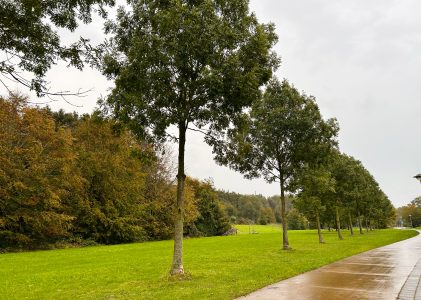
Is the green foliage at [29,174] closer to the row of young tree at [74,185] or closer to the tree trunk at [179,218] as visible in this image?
the row of young tree at [74,185]

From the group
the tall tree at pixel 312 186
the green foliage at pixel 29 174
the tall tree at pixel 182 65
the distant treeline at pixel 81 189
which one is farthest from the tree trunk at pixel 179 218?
the green foliage at pixel 29 174

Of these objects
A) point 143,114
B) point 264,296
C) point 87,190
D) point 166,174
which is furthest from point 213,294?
point 166,174

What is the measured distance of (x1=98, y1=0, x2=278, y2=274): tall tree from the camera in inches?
425

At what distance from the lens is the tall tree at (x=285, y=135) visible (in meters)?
20.9

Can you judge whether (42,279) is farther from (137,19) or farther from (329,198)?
(329,198)

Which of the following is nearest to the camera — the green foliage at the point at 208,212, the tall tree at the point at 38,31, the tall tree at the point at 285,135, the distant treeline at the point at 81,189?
the tall tree at the point at 38,31

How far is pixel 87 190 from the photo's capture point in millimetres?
39125

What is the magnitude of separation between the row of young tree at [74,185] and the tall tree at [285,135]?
22.0 feet

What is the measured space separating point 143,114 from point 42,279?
660 cm

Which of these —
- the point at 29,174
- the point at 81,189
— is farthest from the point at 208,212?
the point at 29,174

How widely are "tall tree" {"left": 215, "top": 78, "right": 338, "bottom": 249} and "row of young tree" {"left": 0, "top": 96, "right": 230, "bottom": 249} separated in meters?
6.71

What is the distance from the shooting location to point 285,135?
21312 mm

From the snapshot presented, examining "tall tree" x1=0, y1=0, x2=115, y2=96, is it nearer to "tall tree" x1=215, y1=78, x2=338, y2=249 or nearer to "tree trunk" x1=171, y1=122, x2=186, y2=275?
"tree trunk" x1=171, y1=122, x2=186, y2=275

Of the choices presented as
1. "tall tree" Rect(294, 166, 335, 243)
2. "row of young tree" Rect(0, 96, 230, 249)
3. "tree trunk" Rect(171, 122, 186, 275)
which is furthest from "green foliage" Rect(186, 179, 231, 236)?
"tree trunk" Rect(171, 122, 186, 275)
